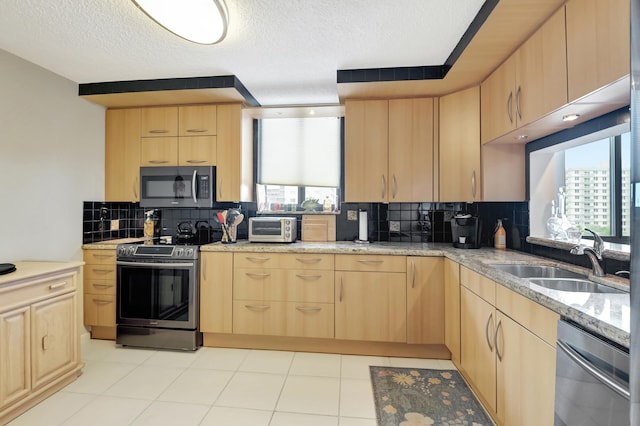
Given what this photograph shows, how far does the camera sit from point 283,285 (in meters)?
2.58

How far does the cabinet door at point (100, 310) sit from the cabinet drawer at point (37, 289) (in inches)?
27.6

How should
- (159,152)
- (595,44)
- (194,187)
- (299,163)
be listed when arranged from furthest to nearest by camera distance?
(299,163), (159,152), (194,187), (595,44)

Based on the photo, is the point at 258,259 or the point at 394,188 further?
the point at 394,188

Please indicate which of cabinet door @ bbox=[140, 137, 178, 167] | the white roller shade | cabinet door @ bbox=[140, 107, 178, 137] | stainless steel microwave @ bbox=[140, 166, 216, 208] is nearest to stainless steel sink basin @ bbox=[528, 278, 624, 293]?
the white roller shade

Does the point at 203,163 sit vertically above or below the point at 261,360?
above

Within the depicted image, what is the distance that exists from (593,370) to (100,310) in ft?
11.4

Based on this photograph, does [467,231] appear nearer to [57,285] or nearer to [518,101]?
[518,101]

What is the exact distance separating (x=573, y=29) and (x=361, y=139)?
163 cm

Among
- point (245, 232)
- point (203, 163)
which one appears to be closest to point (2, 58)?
point (203, 163)

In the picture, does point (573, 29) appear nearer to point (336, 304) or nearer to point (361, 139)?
point (361, 139)

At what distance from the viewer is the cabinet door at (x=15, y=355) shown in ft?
5.57

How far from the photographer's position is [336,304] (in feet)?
8.29

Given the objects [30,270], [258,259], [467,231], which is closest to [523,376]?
[467,231]

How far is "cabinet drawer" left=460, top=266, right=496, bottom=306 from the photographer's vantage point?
167 cm
